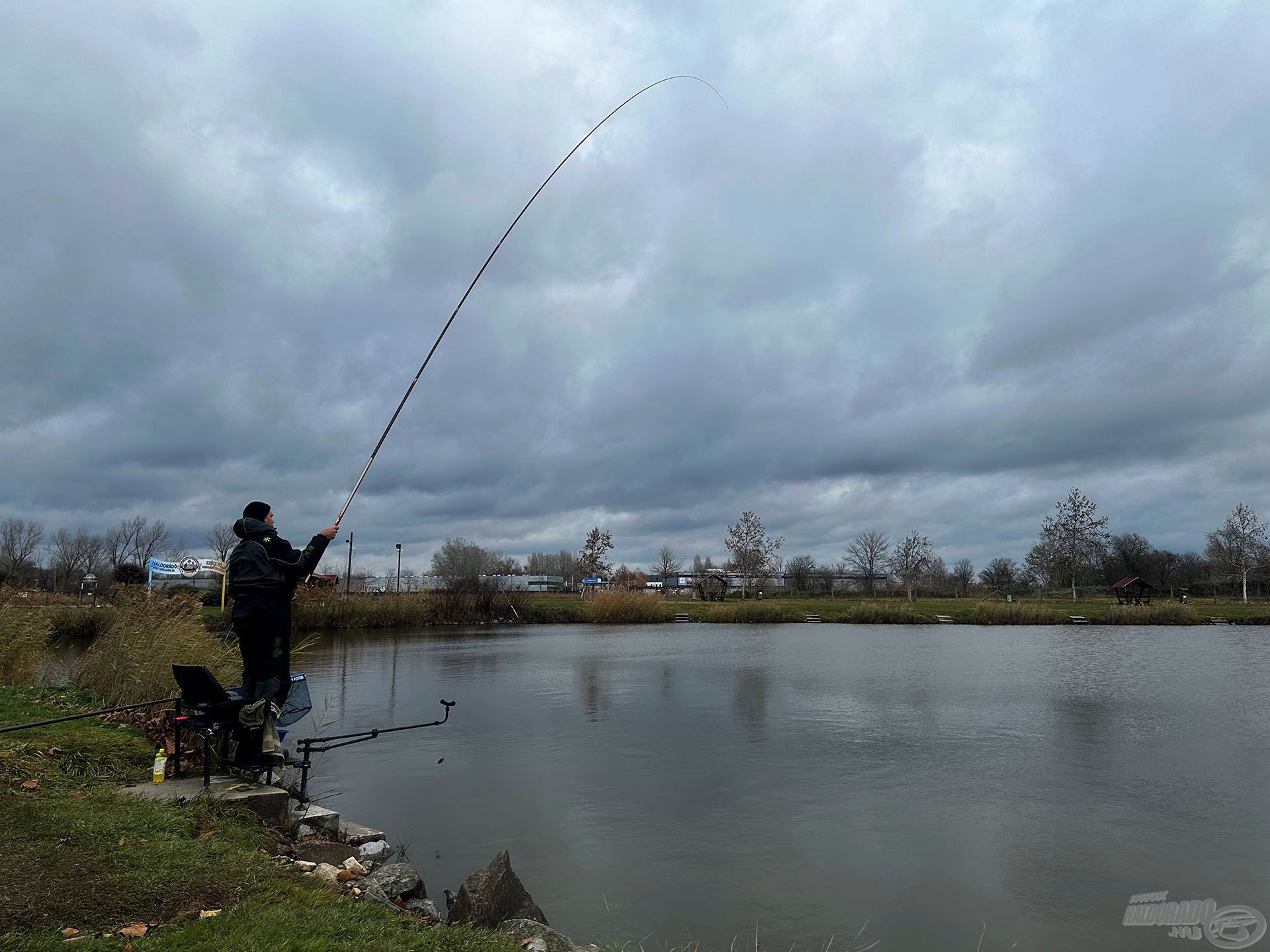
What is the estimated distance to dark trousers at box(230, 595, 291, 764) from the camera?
7.19 metres

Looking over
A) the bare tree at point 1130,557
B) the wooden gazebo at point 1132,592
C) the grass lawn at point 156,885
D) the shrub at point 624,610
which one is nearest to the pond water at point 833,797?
the grass lawn at point 156,885

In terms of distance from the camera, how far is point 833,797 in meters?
9.65

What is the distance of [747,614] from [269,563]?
1662 inches

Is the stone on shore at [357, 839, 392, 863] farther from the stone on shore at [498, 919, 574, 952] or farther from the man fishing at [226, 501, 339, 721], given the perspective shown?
the stone on shore at [498, 919, 574, 952]

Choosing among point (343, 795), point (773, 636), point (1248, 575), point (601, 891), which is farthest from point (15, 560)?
point (1248, 575)

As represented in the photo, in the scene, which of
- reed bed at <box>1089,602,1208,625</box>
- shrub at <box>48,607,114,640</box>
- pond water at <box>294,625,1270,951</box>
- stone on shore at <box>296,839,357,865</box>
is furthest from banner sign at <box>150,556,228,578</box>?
reed bed at <box>1089,602,1208,625</box>

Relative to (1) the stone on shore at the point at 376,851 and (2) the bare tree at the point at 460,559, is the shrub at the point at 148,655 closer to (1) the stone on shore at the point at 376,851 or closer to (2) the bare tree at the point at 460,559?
(1) the stone on shore at the point at 376,851

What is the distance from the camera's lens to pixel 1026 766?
431 inches

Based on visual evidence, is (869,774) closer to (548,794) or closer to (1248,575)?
(548,794)

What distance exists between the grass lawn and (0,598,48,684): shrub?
8.52 meters

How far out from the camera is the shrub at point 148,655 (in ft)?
36.1

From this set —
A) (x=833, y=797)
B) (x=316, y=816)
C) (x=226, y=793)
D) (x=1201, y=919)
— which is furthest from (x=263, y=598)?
(x=1201, y=919)

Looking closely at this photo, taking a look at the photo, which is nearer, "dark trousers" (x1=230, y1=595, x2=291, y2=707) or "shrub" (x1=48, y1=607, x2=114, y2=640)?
"dark trousers" (x1=230, y1=595, x2=291, y2=707)

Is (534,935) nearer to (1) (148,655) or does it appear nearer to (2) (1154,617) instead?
(1) (148,655)
